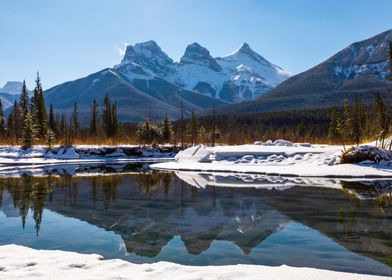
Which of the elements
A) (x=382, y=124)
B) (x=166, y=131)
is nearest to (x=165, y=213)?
(x=382, y=124)

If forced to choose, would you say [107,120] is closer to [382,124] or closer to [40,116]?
[40,116]

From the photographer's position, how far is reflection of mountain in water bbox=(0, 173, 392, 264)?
1023 centimetres

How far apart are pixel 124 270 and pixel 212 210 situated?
7.37 metres

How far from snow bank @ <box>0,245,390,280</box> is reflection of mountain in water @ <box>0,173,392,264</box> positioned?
4.91 feet

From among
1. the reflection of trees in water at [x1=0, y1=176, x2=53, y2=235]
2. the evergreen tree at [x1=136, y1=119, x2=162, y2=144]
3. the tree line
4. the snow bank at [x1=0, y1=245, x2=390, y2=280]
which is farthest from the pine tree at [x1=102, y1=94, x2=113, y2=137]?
the snow bank at [x1=0, y1=245, x2=390, y2=280]

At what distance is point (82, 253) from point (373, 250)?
6.57 meters

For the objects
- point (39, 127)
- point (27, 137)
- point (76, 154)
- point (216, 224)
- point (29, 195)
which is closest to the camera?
point (216, 224)

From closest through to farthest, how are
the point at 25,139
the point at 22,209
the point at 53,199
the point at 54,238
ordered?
the point at 54,238 → the point at 22,209 → the point at 53,199 → the point at 25,139

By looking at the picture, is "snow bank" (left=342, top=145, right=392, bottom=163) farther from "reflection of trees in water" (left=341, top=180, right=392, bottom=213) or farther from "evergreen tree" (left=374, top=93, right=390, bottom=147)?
"reflection of trees in water" (left=341, top=180, right=392, bottom=213)

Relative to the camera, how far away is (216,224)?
39.7ft

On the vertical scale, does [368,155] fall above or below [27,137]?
below

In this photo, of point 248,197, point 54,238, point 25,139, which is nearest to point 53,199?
point 54,238

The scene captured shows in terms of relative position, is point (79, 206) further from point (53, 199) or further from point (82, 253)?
point (82, 253)

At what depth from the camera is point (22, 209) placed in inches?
589
